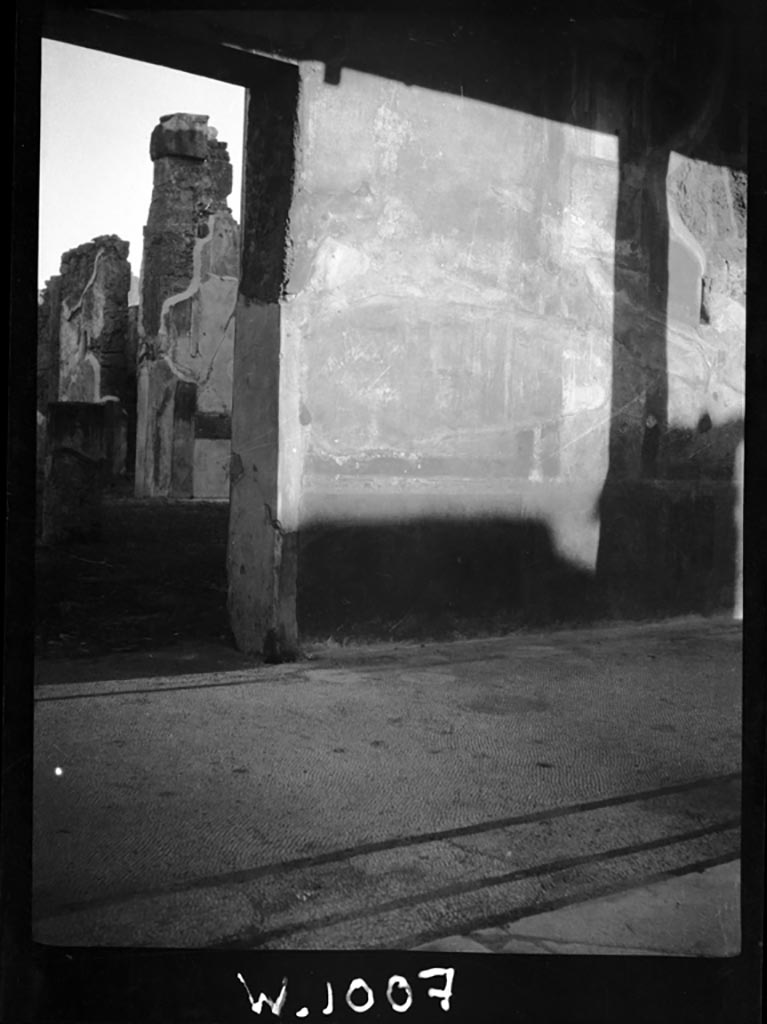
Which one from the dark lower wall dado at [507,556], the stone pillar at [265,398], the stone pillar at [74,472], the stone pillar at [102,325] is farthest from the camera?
the stone pillar at [102,325]

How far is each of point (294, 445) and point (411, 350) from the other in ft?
2.19

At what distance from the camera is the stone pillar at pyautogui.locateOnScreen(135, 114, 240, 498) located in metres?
12.6

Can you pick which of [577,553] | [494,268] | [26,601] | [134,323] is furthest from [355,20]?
[134,323]

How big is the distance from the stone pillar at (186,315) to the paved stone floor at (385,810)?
30.7 feet

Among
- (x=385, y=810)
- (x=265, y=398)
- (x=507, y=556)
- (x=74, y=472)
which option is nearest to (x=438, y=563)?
(x=507, y=556)

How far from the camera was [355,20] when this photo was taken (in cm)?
377

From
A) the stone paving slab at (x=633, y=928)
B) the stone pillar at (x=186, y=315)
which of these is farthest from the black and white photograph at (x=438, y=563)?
the stone pillar at (x=186, y=315)

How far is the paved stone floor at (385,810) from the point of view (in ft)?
5.44

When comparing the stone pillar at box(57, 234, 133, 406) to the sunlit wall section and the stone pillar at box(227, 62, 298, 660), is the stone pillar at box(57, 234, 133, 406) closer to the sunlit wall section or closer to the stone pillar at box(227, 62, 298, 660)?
the sunlit wall section

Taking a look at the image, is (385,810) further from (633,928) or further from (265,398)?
(265,398)

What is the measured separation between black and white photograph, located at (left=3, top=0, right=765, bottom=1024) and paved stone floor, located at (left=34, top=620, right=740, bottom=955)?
11 millimetres

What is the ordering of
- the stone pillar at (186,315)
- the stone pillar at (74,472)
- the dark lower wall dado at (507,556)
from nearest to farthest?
1. the dark lower wall dado at (507,556)
2. the stone pillar at (74,472)
3. the stone pillar at (186,315)

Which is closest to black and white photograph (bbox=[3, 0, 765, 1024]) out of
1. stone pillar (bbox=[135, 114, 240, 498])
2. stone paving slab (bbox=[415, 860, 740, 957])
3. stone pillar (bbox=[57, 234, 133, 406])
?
stone paving slab (bbox=[415, 860, 740, 957])

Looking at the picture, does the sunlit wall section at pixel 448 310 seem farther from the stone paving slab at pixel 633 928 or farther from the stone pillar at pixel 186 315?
the stone pillar at pixel 186 315
